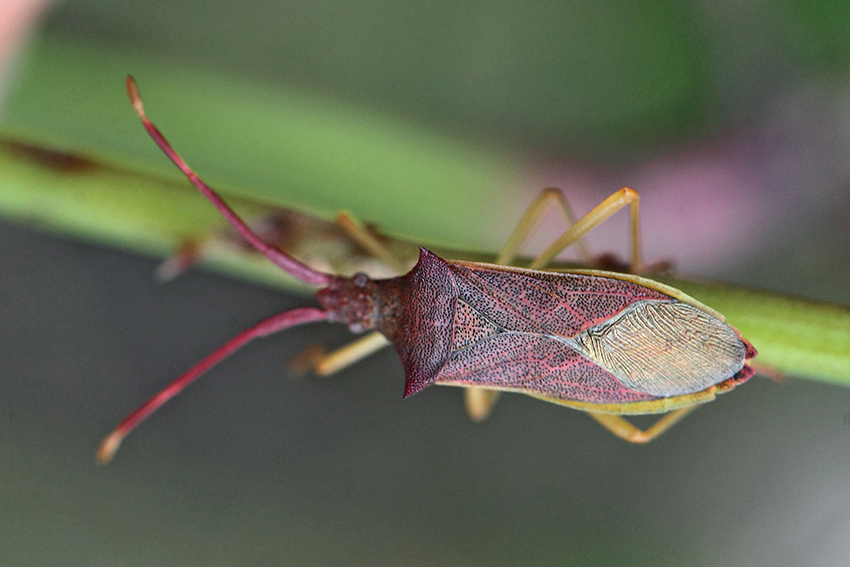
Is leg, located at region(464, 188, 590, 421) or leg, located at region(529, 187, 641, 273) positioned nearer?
leg, located at region(529, 187, 641, 273)

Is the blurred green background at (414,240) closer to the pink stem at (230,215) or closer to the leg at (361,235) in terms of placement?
the leg at (361,235)

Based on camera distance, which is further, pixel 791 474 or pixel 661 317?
pixel 791 474

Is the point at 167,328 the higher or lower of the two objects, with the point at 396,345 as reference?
higher

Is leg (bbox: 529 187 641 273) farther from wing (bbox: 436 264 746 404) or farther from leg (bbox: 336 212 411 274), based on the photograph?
leg (bbox: 336 212 411 274)

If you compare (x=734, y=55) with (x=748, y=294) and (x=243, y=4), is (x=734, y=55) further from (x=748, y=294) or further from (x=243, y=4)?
(x=243, y=4)

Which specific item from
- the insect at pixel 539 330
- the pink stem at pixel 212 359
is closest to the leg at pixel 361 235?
the insect at pixel 539 330

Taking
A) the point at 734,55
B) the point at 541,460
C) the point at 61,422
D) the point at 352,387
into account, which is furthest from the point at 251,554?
the point at 734,55

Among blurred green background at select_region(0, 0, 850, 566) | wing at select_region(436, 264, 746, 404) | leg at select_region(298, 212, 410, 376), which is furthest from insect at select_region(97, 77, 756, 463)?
blurred green background at select_region(0, 0, 850, 566)
